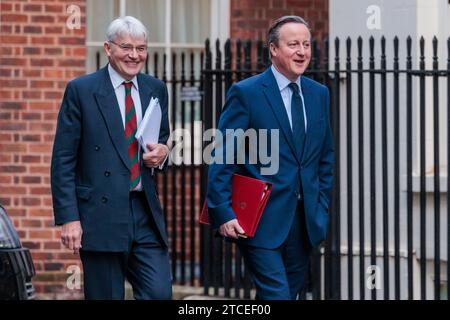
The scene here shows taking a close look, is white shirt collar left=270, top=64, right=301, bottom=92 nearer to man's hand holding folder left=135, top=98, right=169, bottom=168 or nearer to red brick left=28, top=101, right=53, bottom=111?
man's hand holding folder left=135, top=98, right=169, bottom=168

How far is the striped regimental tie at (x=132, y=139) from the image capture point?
6039 mm

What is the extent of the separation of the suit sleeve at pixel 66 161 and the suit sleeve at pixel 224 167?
2.30ft

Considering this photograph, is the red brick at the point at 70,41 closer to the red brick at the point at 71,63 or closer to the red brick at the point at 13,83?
the red brick at the point at 71,63

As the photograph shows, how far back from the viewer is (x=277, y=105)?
244 inches

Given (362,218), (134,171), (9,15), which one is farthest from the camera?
(9,15)

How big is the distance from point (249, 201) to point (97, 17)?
5.33m

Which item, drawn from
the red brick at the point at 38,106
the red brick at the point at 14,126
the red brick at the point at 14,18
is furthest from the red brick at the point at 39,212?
the red brick at the point at 14,18

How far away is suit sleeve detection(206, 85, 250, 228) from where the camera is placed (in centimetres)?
611

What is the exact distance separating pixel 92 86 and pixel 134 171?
1.58 feet

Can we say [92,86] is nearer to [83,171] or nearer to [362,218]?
[83,171]

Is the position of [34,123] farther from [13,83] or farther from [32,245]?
[32,245]

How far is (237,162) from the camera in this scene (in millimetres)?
6203

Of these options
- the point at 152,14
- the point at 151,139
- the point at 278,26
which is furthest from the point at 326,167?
the point at 152,14
